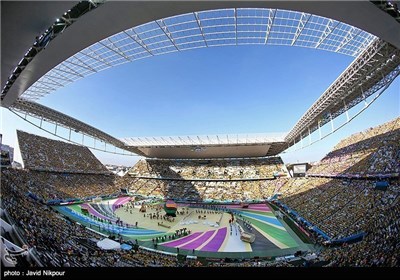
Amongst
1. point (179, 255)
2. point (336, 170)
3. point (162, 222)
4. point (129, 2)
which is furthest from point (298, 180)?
point (129, 2)

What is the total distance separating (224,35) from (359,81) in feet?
40.2

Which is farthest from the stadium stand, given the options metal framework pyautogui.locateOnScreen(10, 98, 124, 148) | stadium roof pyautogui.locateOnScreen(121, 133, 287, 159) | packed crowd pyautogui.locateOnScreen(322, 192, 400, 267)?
metal framework pyautogui.locateOnScreen(10, 98, 124, 148)

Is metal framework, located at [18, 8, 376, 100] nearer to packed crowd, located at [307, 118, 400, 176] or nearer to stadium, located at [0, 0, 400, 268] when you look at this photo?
stadium, located at [0, 0, 400, 268]

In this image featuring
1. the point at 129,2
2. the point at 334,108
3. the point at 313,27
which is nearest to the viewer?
the point at 129,2

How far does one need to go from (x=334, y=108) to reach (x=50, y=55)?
2564 centimetres

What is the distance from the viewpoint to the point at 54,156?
3881 cm

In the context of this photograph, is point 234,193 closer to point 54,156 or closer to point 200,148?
point 200,148

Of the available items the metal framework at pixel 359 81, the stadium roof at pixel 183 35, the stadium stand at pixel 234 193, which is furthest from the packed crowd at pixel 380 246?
the stadium roof at pixel 183 35

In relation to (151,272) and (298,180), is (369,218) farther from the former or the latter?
(298,180)

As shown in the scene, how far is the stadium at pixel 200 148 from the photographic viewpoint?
8.66 m

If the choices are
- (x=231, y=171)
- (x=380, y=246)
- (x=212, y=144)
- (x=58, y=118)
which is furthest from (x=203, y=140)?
(x=380, y=246)

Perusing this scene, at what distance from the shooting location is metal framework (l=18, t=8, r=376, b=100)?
12352mm

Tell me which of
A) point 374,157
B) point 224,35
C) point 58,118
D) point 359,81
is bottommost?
point 374,157

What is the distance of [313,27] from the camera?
1363 centimetres
